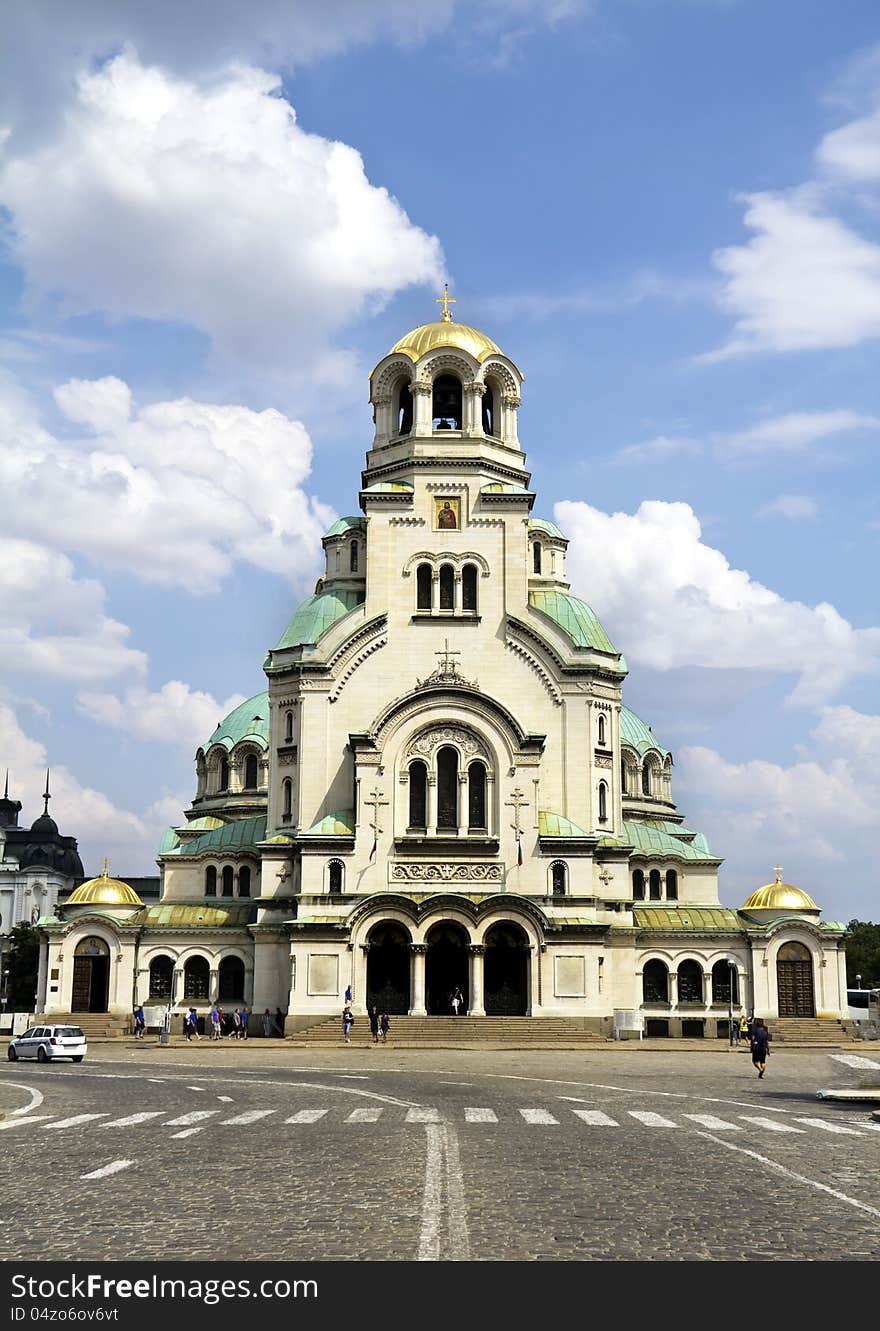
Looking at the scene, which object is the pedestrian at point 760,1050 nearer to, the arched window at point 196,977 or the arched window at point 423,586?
the arched window at point 423,586

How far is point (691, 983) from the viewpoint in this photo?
6975cm

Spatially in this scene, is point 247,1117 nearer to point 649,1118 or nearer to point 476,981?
point 649,1118

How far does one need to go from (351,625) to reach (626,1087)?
117 ft

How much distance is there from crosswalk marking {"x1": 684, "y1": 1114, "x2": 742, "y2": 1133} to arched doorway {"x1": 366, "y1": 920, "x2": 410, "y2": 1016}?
3602cm

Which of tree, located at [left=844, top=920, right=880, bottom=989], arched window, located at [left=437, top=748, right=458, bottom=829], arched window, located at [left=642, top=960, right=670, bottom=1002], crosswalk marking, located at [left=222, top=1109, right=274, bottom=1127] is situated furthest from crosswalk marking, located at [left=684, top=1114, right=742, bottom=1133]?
tree, located at [left=844, top=920, right=880, bottom=989]

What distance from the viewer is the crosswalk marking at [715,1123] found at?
82.1 ft

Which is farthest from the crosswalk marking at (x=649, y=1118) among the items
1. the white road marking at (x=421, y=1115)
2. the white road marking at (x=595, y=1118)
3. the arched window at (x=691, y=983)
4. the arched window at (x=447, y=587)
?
the arched window at (x=447, y=587)

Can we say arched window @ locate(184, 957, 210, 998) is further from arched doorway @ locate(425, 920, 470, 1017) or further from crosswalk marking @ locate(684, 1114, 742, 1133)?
crosswalk marking @ locate(684, 1114, 742, 1133)

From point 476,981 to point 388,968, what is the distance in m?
3.90

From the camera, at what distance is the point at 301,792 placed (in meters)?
68.1

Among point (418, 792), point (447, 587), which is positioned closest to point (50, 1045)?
point (418, 792)

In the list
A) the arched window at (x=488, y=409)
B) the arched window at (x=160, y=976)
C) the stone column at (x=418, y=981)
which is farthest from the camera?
the arched window at (x=488, y=409)

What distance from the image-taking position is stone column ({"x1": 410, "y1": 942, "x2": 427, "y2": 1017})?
61.9 meters

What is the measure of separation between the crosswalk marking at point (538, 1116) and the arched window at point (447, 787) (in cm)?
3704
